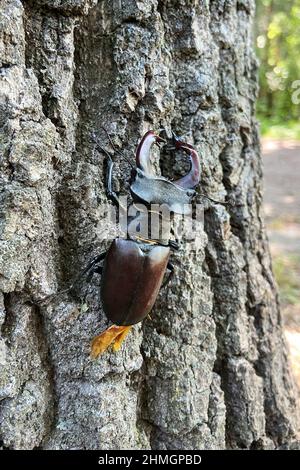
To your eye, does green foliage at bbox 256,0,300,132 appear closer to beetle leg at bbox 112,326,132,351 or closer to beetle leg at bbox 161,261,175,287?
beetle leg at bbox 161,261,175,287

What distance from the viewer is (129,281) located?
1395 mm

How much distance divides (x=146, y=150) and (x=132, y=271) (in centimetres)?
37

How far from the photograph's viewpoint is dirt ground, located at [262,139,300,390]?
126 inches

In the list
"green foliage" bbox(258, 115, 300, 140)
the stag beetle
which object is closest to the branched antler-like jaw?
the stag beetle

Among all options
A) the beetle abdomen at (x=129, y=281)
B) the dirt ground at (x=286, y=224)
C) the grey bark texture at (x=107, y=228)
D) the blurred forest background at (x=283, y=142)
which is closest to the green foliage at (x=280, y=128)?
the blurred forest background at (x=283, y=142)

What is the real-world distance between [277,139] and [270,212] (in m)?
6.28

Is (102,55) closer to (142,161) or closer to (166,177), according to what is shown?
(142,161)

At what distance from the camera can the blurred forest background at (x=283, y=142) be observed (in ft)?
12.2

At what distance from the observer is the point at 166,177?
1628mm

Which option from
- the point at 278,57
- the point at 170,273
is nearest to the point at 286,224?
the point at 170,273

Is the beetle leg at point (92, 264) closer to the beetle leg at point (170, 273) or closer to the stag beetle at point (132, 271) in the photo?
the stag beetle at point (132, 271)

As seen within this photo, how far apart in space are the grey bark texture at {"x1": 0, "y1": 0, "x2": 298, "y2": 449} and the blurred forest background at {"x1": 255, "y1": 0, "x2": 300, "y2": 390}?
3.83 ft

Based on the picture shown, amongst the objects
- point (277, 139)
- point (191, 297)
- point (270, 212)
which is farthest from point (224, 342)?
point (277, 139)
